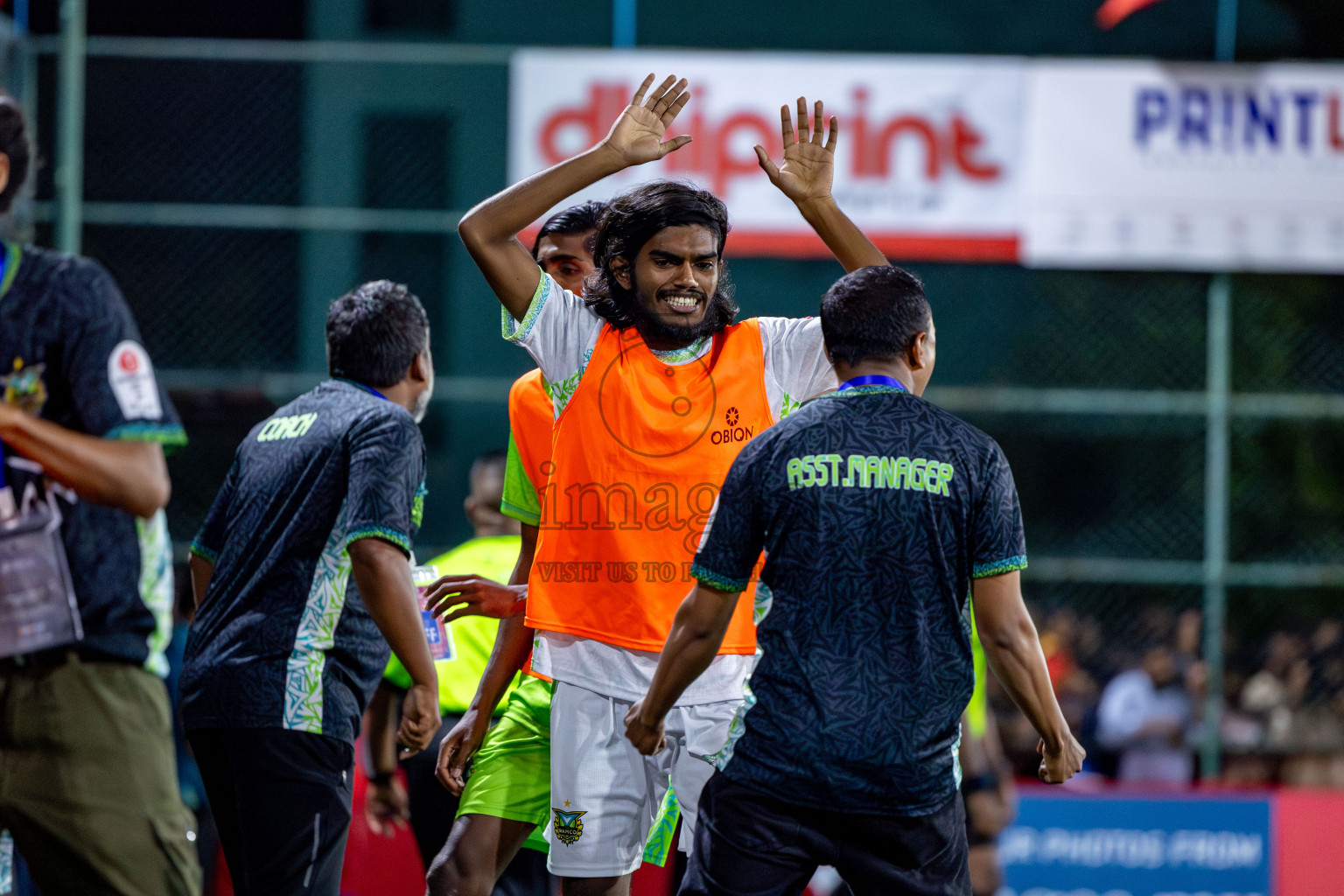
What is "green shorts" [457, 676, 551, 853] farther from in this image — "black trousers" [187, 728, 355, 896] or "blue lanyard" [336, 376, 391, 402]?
→ "blue lanyard" [336, 376, 391, 402]

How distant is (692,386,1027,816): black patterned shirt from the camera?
3.31 metres

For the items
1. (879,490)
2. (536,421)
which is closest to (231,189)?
(536,421)

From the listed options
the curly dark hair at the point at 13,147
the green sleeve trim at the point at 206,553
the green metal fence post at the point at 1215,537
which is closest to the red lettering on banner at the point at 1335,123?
the green metal fence post at the point at 1215,537

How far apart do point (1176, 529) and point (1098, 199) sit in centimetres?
321

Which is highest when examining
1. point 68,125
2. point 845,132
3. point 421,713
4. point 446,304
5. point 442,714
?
point 845,132

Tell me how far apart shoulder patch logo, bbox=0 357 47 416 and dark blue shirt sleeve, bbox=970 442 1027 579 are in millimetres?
1916

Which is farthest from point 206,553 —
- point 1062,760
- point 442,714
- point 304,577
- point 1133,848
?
point 1133,848

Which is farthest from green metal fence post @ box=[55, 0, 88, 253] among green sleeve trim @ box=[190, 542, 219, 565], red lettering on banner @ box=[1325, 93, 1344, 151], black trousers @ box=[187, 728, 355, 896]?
red lettering on banner @ box=[1325, 93, 1344, 151]

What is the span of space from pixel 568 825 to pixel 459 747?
21.1 inches

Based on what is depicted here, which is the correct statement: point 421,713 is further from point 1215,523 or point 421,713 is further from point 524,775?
point 1215,523

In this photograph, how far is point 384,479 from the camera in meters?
4.11

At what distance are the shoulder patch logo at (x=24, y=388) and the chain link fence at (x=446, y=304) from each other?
9483 millimetres

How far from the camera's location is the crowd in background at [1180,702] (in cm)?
1109

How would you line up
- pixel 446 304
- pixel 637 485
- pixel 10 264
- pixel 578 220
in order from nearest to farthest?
pixel 10 264
pixel 637 485
pixel 578 220
pixel 446 304
